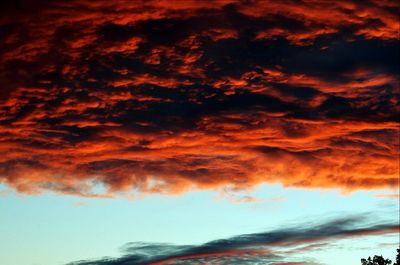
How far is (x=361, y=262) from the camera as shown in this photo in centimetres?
10281

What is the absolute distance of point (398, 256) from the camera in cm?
9919

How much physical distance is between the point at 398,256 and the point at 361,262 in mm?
5274
